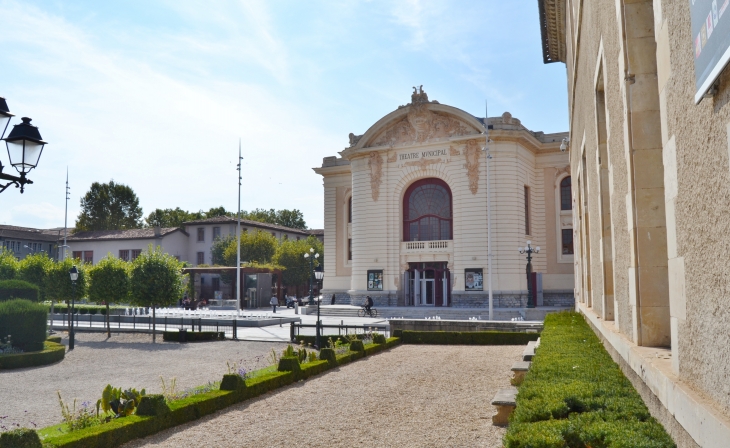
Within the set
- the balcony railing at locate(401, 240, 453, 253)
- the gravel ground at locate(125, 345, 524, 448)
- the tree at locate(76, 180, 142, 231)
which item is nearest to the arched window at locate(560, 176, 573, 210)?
the balcony railing at locate(401, 240, 453, 253)

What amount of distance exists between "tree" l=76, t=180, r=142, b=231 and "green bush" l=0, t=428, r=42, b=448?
82.7 metres

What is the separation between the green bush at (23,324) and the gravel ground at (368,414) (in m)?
13.1

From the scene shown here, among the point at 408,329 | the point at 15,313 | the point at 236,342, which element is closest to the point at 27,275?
the point at 15,313

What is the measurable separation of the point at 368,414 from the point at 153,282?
70.9 ft

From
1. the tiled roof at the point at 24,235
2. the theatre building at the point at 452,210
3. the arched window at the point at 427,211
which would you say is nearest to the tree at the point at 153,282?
the theatre building at the point at 452,210

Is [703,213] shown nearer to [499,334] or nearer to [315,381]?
[315,381]

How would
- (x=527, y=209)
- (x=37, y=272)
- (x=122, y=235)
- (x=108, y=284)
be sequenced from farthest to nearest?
(x=122, y=235)
(x=527, y=209)
(x=37, y=272)
(x=108, y=284)

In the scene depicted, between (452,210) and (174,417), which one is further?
(452,210)

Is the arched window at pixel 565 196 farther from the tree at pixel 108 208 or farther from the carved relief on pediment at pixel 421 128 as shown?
the tree at pixel 108 208

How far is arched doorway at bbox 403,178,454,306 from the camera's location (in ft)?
144

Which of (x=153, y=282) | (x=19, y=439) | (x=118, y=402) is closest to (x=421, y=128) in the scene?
(x=153, y=282)

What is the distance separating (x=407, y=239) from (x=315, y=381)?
104 feet

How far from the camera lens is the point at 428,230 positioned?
1793 inches

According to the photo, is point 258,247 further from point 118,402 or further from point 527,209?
point 118,402
